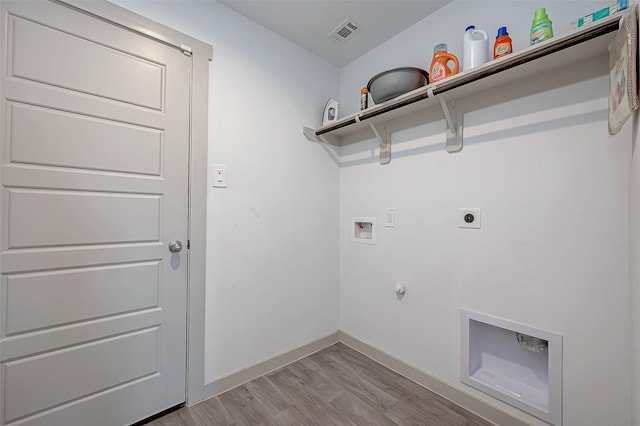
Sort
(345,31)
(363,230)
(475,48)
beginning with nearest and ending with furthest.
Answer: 1. (475,48)
2. (345,31)
3. (363,230)

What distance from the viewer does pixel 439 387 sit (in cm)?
162

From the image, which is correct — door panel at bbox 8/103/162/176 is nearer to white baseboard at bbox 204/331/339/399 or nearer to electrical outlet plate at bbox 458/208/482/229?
white baseboard at bbox 204/331/339/399

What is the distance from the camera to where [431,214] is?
169cm

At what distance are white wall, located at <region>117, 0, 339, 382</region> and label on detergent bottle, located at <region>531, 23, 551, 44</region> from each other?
142cm

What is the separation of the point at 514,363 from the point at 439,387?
45cm

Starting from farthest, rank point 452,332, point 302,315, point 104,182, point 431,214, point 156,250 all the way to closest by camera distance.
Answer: point 302,315
point 431,214
point 452,332
point 156,250
point 104,182

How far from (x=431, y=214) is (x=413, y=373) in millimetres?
1063

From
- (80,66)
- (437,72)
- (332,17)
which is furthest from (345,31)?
(80,66)

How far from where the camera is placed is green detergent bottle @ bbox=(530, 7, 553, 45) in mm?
1153

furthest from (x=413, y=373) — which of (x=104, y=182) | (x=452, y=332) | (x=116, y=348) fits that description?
(x=104, y=182)

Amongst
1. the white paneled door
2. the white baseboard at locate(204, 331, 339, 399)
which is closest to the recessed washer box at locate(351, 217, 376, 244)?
the white baseboard at locate(204, 331, 339, 399)

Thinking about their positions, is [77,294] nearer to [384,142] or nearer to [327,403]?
[327,403]

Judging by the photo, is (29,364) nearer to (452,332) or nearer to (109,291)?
(109,291)

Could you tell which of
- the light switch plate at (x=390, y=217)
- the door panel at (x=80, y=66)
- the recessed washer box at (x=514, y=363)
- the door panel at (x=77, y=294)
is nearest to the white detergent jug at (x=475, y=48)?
the light switch plate at (x=390, y=217)
